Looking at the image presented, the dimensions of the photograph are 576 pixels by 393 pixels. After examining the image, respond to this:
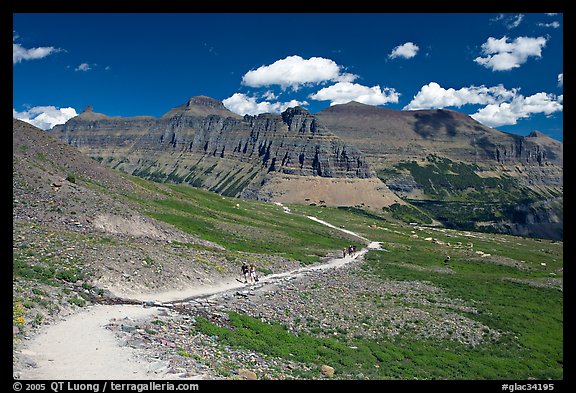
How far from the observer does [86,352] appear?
19188 millimetres

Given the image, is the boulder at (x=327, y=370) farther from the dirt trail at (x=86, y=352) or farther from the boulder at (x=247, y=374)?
the dirt trail at (x=86, y=352)

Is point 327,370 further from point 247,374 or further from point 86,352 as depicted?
point 86,352

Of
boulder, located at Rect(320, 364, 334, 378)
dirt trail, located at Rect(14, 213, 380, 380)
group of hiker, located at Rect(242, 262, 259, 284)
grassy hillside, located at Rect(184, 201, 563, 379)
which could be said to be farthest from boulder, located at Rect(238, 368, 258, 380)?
group of hiker, located at Rect(242, 262, 259, 284)

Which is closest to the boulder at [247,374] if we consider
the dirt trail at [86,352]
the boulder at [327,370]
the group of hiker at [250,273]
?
the dirt trail at [86,352]

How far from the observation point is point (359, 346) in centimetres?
3042

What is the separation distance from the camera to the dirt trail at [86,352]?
54.9 feet

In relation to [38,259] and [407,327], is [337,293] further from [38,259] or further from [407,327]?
[38,259]

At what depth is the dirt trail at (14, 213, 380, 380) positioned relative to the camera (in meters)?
16.7

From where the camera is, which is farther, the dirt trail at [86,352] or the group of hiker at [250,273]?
the group of hiker at [250,273]

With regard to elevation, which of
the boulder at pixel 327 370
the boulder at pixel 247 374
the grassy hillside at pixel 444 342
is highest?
the boulder at pixel 247 374

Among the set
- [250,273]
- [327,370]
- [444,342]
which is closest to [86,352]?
[327,370]
